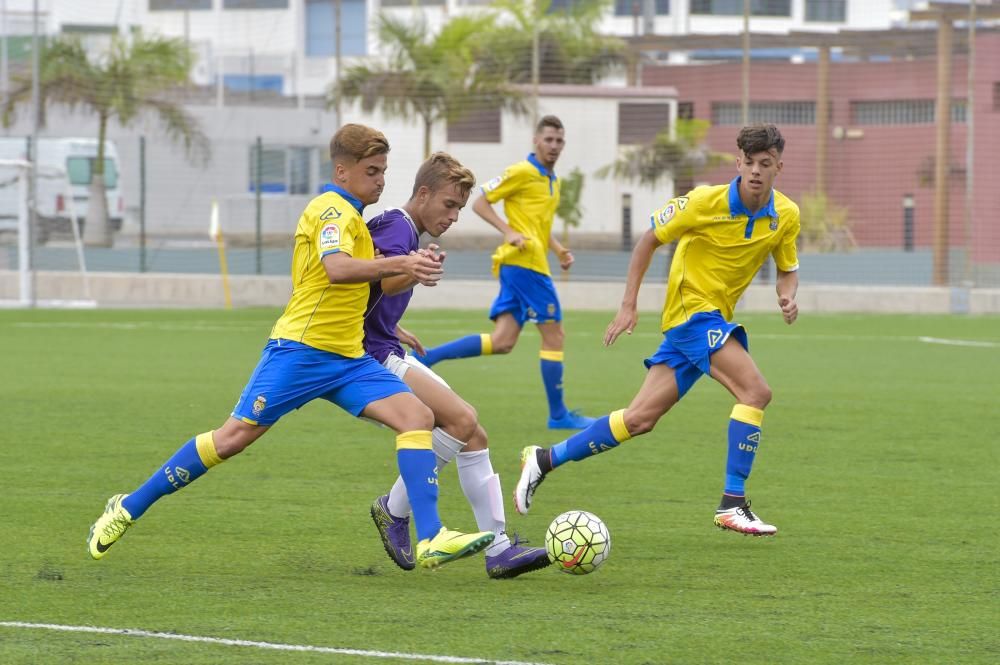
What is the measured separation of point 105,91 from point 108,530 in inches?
804

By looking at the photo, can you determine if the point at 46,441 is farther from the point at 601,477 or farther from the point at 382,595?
the point at 382,595

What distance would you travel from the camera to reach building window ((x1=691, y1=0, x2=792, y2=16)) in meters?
26.4

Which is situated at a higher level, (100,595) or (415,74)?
(415,74)

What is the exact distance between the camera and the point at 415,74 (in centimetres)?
2583

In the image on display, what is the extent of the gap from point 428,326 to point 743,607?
13869 mm

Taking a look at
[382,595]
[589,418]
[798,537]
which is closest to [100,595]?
→ [382,595]

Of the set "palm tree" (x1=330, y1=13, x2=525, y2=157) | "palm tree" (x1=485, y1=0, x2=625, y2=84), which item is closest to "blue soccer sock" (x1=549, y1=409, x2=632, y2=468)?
"palm tree" (x1=485, y1=0, x2=625, y2=84)

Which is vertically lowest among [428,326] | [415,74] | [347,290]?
[428,326]

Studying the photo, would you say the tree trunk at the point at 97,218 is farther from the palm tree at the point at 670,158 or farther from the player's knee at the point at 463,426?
the player's knee at the point at 463,426

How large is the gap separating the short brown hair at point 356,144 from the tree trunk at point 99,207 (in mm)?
20372

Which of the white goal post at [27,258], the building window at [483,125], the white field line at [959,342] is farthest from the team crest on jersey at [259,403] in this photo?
the building window at [483,125]

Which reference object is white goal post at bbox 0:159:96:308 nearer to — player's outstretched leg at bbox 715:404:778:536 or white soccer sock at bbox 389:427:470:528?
player's outstretched leg at bbox 715:404:778:536

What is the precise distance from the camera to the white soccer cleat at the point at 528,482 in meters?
7.01

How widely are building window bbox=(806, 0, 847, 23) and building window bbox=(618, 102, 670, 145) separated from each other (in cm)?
2064
